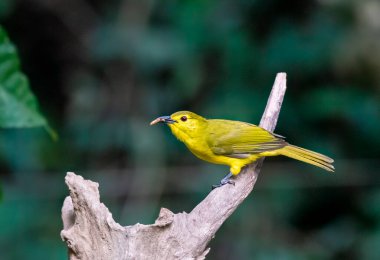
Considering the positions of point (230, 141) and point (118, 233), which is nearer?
point (118, 233)

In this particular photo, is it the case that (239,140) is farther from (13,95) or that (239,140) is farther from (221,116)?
(221,116)

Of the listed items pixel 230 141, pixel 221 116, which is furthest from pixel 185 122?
pixel 221 116

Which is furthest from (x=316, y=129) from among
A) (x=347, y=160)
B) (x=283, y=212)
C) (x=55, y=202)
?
(x=55, y=202)

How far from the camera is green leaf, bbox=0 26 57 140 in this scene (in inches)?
98.9

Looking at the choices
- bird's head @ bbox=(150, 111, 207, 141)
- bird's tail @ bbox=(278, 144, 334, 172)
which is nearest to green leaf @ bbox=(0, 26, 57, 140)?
bird's head @ bbox=(150, 111, 207, 141)

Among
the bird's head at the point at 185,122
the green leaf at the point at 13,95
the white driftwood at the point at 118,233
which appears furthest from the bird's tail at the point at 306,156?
the green leaf at the point at 13,95

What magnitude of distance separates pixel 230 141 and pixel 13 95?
4.35 feet

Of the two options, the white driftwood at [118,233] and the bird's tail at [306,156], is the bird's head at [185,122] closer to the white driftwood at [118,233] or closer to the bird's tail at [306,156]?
the bird's tail at [306,156]

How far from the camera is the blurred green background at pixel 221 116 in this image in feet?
17.4

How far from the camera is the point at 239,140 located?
358 cm

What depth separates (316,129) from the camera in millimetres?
5449

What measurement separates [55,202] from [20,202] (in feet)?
0.86

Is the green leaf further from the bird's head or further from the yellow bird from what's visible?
the bird's head

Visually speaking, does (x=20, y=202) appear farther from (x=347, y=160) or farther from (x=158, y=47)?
(x=347, y=160)
